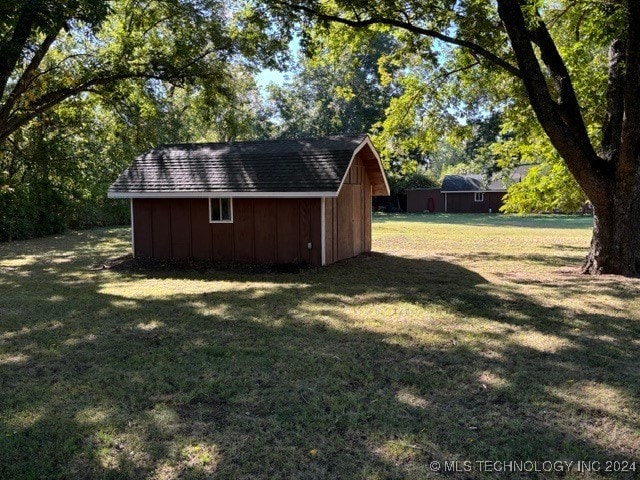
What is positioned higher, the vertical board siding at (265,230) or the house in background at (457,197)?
the house in background at (457,197)

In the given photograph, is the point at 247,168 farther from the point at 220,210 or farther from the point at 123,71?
the point at 123,71

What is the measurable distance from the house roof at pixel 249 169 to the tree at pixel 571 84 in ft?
10.9

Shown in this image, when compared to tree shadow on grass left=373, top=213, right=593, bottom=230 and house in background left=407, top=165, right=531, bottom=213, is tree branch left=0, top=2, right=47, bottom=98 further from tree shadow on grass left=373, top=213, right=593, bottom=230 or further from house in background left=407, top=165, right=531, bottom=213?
house in background left=407, top=165, right=531, bottom=213

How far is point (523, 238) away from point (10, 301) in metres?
18.7

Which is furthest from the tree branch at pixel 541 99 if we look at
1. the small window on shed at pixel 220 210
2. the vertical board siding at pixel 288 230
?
the small window on shed at pixel 220 210

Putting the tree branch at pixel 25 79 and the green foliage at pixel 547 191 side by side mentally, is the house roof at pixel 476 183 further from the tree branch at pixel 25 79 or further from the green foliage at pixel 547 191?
the tree branch at pixel 25 79

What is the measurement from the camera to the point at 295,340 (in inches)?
249

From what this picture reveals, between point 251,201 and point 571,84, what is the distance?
26.8 ft

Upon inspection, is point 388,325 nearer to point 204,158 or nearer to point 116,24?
point 204,158

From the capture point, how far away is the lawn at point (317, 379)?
3.50m

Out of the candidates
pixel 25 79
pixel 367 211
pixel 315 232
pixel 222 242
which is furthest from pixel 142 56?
pixel 367 211

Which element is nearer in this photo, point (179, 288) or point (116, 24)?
point (179, 288)

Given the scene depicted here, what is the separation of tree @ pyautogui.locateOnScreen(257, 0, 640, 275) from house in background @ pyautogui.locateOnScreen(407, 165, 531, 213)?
121ft

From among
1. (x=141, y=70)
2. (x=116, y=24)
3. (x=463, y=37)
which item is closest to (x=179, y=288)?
(x=141, y=70)
